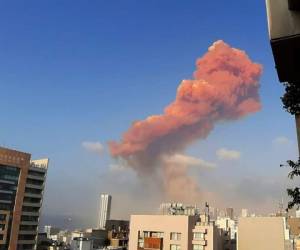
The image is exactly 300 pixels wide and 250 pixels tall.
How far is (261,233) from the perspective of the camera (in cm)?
7662

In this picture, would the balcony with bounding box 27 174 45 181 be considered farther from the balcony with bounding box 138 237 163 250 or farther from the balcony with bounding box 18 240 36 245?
the balcony with bounding box 138 237 163 250

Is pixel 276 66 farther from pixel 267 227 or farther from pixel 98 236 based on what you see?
pixel 98 236

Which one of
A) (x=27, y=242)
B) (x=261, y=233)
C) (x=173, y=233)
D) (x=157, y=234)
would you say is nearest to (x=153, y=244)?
(x=157, y=234)

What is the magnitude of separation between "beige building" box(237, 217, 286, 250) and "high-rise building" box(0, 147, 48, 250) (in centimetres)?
5840

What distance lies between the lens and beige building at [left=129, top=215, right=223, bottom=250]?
76250mm

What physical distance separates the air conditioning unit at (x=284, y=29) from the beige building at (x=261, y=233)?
7828 centimetres

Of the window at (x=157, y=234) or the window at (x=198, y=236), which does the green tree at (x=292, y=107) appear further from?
the window at (x=157, y=234)

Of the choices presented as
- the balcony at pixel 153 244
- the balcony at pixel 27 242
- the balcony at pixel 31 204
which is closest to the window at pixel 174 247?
the balcony at pixel 153 244

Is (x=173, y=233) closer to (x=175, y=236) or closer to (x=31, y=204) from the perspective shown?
(x=175, y=236)

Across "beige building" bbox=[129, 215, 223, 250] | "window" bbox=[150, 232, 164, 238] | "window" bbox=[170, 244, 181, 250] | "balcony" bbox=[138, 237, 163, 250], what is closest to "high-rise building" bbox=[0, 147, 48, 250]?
"beige building" bbox=[129, 215, 223, 250]

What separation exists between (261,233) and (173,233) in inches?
696

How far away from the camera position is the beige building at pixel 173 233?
250ft

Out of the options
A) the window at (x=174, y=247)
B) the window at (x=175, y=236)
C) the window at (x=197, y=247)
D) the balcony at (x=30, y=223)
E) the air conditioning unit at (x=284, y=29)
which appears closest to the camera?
the air conditioning unit at (x=284, y=29)

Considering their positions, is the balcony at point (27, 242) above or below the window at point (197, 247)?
below
